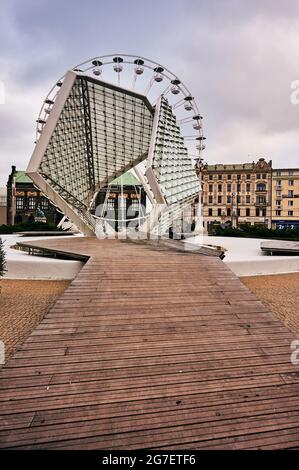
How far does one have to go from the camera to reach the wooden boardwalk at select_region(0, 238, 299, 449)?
4.21 m

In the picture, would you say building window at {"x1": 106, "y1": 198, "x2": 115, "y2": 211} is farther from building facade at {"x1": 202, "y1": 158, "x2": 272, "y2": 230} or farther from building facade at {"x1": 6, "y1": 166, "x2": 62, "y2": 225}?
building facade at {"x1": 202, "y1": 158, "x2": 272, "y2": 230}

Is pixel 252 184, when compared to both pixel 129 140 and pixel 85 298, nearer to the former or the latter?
pixel 129 140

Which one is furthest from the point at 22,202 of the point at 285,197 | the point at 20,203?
the point at 285,197

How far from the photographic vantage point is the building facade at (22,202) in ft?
292

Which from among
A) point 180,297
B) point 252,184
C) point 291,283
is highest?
point 252,184

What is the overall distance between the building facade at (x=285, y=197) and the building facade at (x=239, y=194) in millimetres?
1474

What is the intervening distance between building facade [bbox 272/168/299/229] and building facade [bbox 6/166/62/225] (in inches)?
2358

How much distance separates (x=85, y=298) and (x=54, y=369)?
3197 mm

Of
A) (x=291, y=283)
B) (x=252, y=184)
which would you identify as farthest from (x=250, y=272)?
(x=252, y=184)

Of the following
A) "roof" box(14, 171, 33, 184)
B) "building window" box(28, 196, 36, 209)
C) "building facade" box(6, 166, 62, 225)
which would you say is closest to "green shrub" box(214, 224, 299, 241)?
"building facade" box(6, 166, 62, 225)

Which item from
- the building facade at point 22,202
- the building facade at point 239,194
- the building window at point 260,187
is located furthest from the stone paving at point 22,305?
the building facade at point 22,202

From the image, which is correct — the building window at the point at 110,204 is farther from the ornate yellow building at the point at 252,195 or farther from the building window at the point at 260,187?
the building window at the point at 260,187

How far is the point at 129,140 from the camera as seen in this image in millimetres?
31484

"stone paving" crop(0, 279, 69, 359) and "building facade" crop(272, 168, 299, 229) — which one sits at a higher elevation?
"building facade" crop(272, 168, 299, 229)
